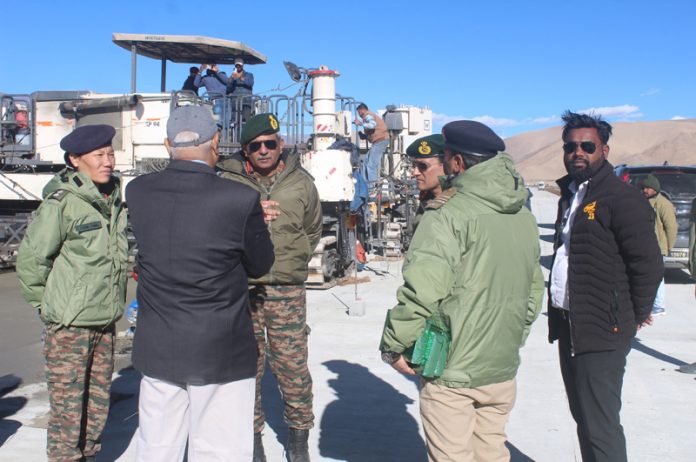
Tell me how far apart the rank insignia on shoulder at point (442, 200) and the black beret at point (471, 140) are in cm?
18

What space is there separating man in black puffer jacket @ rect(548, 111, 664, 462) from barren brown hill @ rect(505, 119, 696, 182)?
81.6 m

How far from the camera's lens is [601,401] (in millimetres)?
3416

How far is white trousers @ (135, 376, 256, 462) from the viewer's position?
9.73 ft

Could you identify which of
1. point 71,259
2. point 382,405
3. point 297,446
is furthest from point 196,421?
point 382,405

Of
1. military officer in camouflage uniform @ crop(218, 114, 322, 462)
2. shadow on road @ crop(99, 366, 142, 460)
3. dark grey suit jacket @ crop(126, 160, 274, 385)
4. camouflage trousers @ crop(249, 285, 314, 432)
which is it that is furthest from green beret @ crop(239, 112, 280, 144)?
shadow on road @ crop(99, 366, 142, 460)

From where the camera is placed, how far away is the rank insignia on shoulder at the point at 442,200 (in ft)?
10.1

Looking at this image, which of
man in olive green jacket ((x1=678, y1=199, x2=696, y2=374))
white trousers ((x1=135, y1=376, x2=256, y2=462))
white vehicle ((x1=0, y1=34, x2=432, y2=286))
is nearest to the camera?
white trousers ((x1=135, y1=376, x2=256, y2=462))

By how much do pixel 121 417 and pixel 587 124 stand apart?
141 inches

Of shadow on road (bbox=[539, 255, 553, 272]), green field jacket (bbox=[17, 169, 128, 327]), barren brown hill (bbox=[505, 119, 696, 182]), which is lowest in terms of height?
shadow on road (bbox=[539, 255, 553, 272])

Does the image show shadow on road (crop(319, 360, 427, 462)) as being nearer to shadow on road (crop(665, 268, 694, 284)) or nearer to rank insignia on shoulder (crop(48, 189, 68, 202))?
rank insignia on shoulder (crop(48, 189, 68, 202))

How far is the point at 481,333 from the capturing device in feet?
9.81

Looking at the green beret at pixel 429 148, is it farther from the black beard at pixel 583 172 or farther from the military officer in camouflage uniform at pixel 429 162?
the black beard at pixel 583 172

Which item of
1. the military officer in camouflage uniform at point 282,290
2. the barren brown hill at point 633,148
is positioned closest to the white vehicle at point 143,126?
the military officer in camouflage uniform at point 282,290

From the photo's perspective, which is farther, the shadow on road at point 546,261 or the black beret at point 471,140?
the shadow on road at point 546,261
